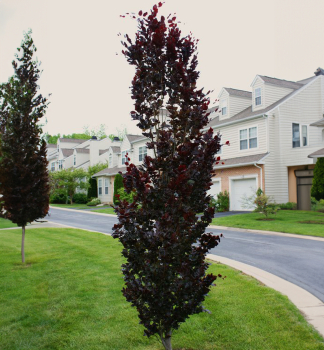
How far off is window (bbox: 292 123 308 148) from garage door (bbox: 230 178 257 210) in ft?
13.2

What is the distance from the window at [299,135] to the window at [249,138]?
2.59 meters

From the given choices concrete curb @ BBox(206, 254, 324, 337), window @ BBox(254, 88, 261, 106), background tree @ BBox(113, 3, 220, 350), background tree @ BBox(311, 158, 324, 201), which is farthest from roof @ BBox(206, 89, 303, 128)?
background tree @ BBox(113, 3, 220, 350)

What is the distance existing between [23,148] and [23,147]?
4 centimetres

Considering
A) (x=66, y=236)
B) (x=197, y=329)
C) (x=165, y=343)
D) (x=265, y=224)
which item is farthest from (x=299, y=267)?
(x=66, y=236)

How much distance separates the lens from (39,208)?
10.6 metres

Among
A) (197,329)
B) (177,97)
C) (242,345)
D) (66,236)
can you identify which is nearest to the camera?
(177,97)

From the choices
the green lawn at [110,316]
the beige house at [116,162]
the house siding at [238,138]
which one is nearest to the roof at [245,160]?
the house siding at [238,138]

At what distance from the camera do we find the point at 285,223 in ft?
59.2

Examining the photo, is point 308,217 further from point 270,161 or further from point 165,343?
point 165,343

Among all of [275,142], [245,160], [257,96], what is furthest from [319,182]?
[257,96]

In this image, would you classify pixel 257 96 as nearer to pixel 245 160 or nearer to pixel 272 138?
pixel 272 138

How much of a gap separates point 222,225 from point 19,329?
1410 cm

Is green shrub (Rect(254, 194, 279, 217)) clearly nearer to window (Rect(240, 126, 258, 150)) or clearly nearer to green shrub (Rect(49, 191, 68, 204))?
window (Rect(240, 126, 258, 150))

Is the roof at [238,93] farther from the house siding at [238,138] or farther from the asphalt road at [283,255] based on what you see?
the asphalt road at [283,255]
